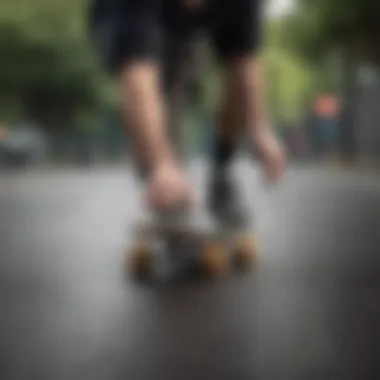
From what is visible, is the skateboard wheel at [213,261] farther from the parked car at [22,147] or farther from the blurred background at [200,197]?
the parked car at [22,147]

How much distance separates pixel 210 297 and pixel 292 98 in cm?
29

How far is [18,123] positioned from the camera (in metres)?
0.97

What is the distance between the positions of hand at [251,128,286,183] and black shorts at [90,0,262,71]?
4.6 inches

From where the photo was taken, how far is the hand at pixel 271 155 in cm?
98

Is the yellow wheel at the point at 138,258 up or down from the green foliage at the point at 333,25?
down

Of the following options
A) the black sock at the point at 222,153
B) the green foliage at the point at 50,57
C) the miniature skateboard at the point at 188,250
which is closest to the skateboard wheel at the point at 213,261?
the miniature skateboard at the point at 188,250

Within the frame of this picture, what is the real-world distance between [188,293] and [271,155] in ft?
0.72

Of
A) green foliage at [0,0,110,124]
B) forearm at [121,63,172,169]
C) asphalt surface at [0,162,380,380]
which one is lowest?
asphalt surface at [0,162,380,380]

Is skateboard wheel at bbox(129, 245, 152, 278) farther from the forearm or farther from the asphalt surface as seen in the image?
the forearm

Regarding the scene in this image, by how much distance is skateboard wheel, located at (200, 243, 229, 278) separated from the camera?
0.99 m

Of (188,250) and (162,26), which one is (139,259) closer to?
(188,250)

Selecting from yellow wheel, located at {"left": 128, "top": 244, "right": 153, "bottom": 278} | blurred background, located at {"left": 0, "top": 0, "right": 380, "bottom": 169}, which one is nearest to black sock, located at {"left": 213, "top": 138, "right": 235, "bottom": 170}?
blurred background, located at {"left": 0, "top": 0, "right": 380, "bottom": 169}

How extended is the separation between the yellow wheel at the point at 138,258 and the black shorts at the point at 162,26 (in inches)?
9.5

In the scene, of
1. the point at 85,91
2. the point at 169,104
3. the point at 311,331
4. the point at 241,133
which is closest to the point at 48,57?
the point at 85,91
